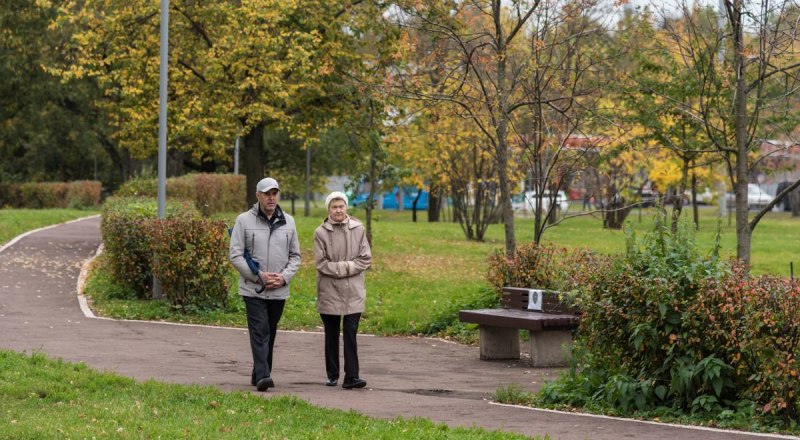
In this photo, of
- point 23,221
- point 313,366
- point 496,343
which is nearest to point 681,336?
point 496,343

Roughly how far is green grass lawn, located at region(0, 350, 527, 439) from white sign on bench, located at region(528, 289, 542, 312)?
13.1 feet

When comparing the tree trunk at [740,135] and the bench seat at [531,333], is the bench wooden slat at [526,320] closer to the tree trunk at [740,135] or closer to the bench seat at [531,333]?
the bench seat at [531,333]

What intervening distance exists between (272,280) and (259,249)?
1.04 ft

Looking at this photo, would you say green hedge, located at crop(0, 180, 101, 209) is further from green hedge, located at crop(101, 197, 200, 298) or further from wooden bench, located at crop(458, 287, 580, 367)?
wooden bench, located at crop(458, 287, 580, 367)

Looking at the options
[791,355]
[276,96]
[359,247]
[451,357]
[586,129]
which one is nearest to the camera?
[791,355]

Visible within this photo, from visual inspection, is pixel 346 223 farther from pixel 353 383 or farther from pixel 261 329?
pixel 353 383

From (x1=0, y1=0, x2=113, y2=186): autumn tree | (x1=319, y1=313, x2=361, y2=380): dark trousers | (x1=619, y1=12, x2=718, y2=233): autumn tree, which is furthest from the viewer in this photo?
(x1=0, y1=0, x2=113, y2=186): autumn tree

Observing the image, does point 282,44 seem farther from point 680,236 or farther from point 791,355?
point 791,355

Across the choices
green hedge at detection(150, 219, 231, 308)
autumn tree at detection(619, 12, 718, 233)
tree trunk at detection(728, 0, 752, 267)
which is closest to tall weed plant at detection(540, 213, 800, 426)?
tree trunk at detection(728, 0, 752, 267)

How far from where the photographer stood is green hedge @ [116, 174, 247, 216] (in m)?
30.4

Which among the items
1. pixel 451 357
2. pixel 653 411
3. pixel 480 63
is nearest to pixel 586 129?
pixel 480 63

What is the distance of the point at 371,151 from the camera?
2702 centimetres

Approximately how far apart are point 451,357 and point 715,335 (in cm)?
465

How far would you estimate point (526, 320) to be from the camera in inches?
478
